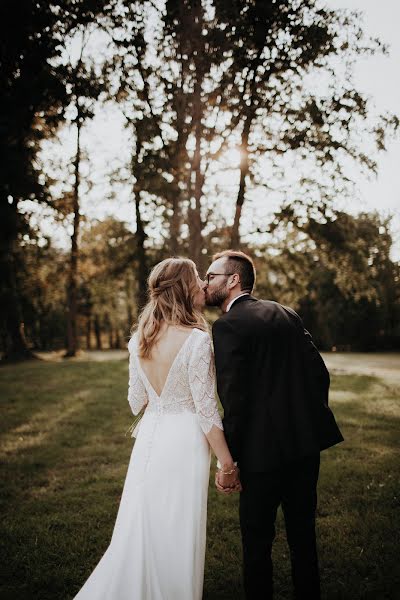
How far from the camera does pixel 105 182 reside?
14852mm

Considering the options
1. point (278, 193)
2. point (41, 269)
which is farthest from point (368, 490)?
point (41, 269)

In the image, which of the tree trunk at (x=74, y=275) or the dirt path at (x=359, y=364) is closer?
the dirt path at (x=359, y=364)

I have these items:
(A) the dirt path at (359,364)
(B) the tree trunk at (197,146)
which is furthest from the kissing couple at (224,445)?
(A) the dirt path at (359,364)

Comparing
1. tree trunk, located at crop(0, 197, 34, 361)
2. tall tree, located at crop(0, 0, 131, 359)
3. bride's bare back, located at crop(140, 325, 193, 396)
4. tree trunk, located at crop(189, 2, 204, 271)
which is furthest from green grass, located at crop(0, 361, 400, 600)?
tree trunk, located at crop(0, 197, 34, 361)

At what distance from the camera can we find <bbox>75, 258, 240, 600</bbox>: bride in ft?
9.11

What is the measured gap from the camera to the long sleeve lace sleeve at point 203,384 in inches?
118

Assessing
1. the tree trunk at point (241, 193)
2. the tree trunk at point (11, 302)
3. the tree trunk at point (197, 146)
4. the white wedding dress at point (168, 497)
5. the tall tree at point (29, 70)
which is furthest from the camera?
the tree trunk at point (11, 302)

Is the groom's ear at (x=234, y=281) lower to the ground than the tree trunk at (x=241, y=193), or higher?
lower

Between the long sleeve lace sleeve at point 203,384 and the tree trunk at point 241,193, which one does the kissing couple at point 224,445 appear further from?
the tree trunk at point 241,193

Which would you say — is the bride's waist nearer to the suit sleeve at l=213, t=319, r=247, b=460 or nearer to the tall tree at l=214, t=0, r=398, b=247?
the suit sleeve at l=213, t=319, r=247, b=460

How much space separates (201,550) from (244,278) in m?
1.89

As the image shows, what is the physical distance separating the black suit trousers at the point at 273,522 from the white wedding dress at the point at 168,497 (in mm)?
335

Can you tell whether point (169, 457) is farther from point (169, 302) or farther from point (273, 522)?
→ point (169, 302)

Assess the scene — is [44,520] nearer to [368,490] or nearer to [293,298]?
[368,490]
